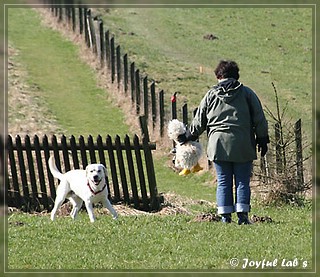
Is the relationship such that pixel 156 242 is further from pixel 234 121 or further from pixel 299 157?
pixel 299 157

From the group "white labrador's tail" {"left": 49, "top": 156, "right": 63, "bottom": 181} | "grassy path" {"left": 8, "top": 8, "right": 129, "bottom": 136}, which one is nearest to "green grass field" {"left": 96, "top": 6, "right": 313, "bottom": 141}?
"grassy path" {"left": 8, "top": 8, "right": 129, "bottom": 136}

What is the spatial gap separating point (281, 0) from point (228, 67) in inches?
1066

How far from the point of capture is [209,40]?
34219mm

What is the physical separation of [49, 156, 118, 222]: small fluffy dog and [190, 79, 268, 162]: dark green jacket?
1.65 m

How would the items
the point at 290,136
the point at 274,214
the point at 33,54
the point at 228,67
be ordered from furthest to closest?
the point at 33,54 → the point at 290,136 → the point at 274,214 → the point at 228,67

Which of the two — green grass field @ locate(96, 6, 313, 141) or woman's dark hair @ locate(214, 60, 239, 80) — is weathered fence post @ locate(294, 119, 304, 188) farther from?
green grass field @ locate(96, 6, 313, 141)

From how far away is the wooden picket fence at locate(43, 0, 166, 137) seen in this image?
70.7 ft

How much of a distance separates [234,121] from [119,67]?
1415cm

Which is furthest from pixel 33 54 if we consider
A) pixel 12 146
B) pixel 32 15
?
pixel 12 146

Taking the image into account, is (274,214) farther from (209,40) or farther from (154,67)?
(209,40)

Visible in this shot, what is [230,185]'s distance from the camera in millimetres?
10648

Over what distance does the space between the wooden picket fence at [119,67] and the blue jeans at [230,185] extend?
9902 millimetres

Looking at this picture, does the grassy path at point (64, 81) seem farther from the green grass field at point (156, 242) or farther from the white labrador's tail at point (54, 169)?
the green grass field at point (156, 242)

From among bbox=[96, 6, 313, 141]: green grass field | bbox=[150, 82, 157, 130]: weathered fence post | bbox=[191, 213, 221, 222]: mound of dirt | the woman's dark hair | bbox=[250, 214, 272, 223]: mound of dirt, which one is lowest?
bbox=[96, 6, 313, 141]: green grass field
